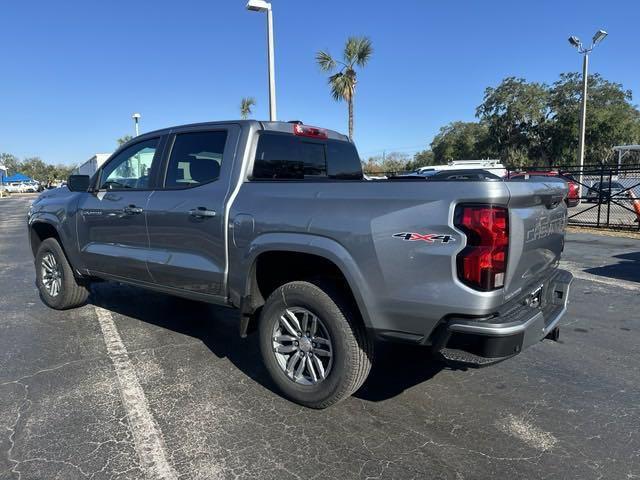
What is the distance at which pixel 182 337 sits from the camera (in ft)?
15.9

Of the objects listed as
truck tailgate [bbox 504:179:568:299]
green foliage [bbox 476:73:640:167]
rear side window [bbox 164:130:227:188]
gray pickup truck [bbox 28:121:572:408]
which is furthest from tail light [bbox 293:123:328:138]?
green foliage [bbox 476:73:640:167]

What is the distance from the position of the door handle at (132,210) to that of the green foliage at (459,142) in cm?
5284

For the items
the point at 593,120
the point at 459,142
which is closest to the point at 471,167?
the point at 593,120

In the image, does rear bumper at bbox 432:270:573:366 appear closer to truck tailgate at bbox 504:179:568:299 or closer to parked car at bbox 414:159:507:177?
truck tailgate at bbox 504:179:568:299

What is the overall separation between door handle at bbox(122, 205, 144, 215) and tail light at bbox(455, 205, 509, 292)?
291cm

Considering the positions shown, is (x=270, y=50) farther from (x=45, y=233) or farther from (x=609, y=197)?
(x=609, y=197)

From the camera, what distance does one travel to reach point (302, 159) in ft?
13.8

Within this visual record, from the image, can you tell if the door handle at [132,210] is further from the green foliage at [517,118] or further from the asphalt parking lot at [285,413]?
the green foliage at [517,118]

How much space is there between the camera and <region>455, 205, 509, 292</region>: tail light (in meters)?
2.56

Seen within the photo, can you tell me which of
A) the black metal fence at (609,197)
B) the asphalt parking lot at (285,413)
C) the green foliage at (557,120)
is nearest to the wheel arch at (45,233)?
the asphalt parking lot at (285,413)

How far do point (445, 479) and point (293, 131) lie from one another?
2.83 metres

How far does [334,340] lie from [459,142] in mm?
64377

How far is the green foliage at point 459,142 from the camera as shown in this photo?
192ft

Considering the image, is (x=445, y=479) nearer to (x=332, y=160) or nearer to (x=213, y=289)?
(x=213, y=289)
